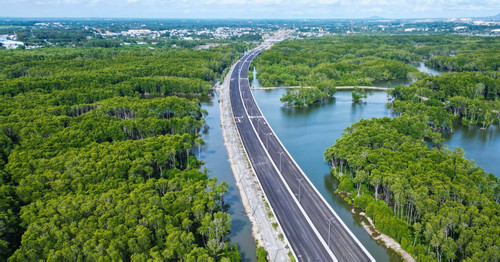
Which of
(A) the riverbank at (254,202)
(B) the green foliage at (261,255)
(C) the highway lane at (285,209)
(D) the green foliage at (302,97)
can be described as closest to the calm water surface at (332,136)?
(D) the green foliage at (302,97)

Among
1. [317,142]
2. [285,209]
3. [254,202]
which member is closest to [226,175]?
[254,202]

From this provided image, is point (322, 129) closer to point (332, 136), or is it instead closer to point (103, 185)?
point (332, 136)

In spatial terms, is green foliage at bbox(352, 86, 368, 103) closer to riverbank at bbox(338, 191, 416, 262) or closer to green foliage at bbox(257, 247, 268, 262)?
riverbank at bbox(338, 191, 416, 262)

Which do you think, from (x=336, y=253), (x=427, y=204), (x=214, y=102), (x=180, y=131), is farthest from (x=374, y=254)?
(x=214, y=102)

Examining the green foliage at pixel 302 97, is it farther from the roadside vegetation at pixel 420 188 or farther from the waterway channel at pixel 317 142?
the roadside vegetation at pixel 420 188

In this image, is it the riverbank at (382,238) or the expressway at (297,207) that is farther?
the riverbank at (382,238)
